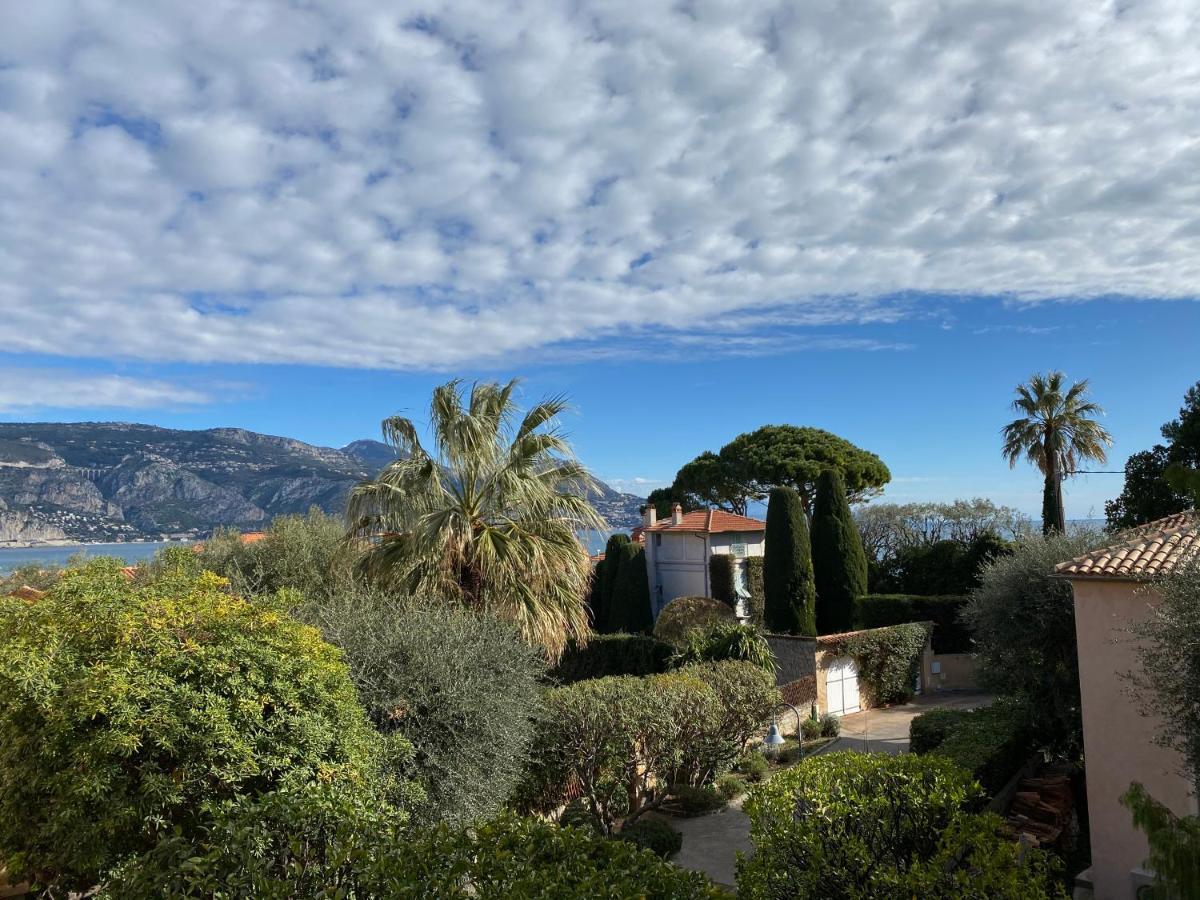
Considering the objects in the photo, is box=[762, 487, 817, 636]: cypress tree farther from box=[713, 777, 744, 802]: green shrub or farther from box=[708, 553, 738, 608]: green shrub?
box=[713, 777, 744, 802]: green shrub

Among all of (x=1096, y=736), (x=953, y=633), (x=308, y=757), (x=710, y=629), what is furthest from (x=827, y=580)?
(x=308, y=757)

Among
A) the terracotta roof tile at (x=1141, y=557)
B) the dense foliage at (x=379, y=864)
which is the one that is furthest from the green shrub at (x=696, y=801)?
the dense foliage at (x=379, y=864)

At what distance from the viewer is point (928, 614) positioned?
24.9 metres

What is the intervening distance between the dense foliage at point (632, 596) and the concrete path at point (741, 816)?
387 inches

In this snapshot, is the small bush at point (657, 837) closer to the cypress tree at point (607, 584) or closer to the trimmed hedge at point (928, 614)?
the trimmed hedge at point (928, 614)

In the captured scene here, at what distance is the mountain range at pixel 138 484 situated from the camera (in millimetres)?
58031

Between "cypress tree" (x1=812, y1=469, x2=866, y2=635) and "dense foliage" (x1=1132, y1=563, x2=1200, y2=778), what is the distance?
18.8 metres

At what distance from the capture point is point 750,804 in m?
6.41

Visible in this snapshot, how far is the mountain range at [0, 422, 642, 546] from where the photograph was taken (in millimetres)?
58031

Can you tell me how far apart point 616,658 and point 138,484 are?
2435 inches

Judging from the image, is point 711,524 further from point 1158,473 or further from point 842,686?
point 1158,473

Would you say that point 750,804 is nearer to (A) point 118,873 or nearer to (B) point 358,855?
(B) point 358,855

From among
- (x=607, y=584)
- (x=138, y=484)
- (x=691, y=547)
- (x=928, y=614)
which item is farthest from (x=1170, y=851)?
(x=138, y=484)

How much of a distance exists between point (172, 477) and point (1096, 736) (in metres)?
76.0
